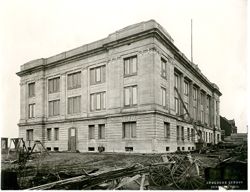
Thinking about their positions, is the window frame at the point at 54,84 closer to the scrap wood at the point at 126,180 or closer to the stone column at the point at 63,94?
the stone column at the point at 63,94

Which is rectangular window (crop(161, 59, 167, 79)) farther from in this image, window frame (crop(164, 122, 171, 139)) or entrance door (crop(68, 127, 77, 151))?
entrance door (crop(68, 127, 77, 151))

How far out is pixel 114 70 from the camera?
2370 centimetres

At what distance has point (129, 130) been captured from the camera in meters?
22.4

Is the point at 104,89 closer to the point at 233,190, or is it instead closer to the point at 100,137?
the point at 100,137

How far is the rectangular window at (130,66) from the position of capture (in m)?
22.7

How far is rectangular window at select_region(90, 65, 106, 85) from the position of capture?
24328mm

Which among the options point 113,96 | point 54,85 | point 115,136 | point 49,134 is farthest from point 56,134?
point 113,96

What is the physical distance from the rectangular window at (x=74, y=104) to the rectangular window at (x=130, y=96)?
15.3 feet

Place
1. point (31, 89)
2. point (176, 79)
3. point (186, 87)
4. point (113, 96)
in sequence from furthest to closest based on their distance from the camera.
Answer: point (186, 87), point (176, 79), point (31, 89), point (113, 96)

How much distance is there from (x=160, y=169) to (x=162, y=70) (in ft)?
40.2

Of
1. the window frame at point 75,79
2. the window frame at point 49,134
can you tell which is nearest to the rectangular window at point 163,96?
the window frame at point 75,79

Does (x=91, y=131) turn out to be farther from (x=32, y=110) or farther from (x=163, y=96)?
(x=163, y=96)

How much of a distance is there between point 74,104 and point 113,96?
4158 millimetres

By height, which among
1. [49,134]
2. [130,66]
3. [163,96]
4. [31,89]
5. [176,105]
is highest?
[130,66]
